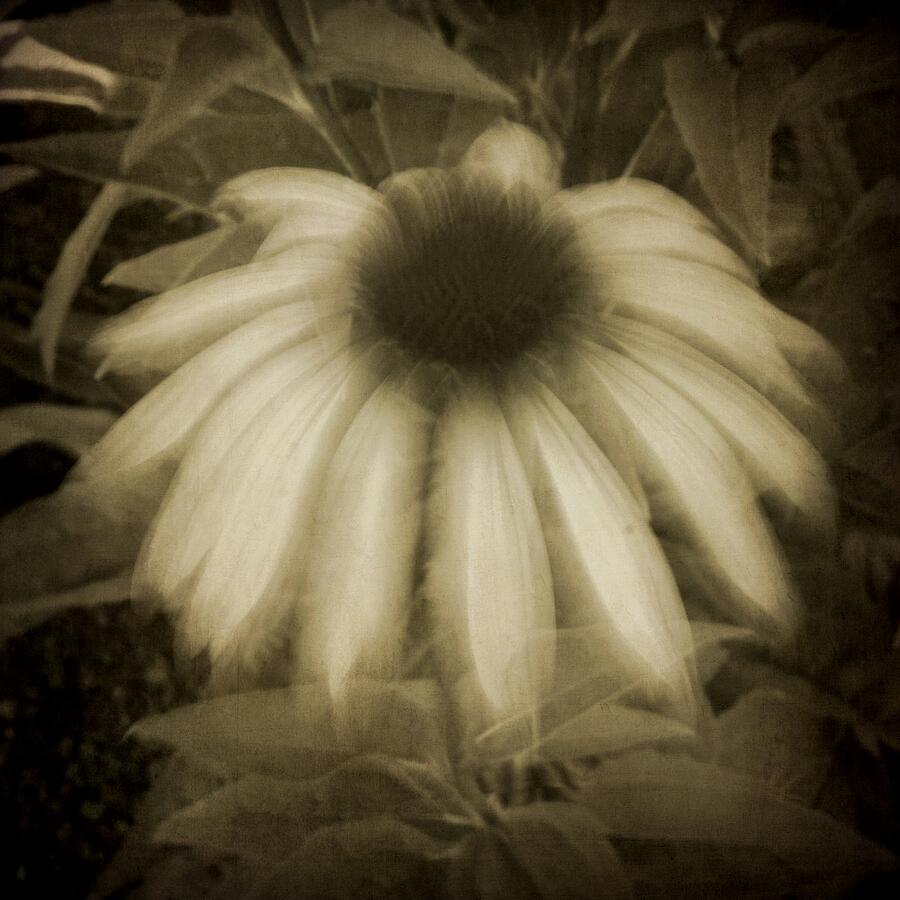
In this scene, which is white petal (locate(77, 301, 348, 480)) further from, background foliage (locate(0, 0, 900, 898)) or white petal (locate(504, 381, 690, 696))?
white petal (locate(504, 381, 690, 696))

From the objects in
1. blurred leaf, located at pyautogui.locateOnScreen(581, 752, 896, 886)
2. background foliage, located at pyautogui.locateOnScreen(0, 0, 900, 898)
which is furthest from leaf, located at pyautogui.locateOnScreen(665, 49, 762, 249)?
blurred leaf, located at pyautogui.locateOnScreen(581, 752, 896, 886)

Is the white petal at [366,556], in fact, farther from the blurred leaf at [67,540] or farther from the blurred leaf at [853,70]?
the blurred leaf at [853,70]

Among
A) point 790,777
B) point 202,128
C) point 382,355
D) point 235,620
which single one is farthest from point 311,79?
point 790,777

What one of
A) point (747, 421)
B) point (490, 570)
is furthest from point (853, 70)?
point (490, 570)

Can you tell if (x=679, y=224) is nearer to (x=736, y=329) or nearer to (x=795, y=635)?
(x=736, y=329)

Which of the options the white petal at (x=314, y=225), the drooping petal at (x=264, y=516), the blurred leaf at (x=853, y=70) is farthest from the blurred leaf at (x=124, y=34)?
the blurred leaf at (x=853, y=70)
